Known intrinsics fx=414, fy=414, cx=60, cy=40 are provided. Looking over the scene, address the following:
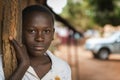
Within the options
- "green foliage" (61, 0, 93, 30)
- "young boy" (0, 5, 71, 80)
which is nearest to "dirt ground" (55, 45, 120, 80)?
"green foliage" (61, 0, 93, 30)

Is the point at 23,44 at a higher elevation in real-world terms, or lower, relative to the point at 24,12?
lower

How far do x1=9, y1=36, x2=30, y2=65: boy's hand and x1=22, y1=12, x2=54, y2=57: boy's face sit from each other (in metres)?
0.07

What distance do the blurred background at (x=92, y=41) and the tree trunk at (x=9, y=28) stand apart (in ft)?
27.4

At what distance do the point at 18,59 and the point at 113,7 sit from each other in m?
28.4

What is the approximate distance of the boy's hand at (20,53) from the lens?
1940mm

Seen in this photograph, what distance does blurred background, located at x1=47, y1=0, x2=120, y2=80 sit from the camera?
1944cm

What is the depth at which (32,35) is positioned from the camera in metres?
2.05

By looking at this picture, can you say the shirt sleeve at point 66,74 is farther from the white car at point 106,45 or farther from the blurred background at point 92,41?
the white car at point 106,45

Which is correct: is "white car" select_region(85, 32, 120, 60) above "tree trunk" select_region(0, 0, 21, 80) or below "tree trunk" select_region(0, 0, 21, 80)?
below

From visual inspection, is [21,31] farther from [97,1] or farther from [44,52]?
[97,1]

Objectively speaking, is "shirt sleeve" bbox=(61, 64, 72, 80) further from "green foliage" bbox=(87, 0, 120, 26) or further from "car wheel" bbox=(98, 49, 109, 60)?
"green foliage" bbox=(87, 0, 120, 26)

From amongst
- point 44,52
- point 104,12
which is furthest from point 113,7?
point 44,52

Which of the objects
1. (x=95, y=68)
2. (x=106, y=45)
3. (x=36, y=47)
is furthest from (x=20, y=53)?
(x=106, y=45)

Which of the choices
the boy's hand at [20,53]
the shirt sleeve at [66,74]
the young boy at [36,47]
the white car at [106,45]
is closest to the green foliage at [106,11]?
the white car at [106,45]
